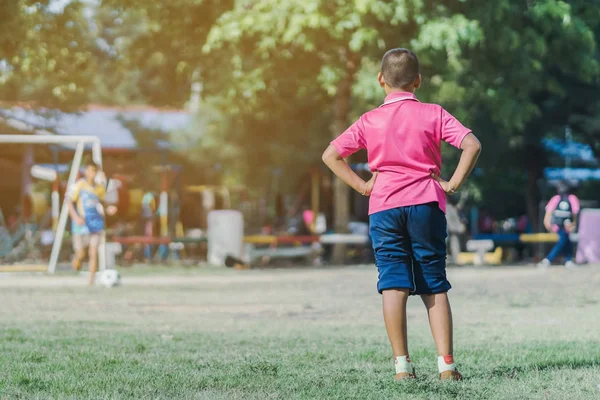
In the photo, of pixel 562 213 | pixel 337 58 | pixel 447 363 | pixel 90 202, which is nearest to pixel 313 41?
pixel 337 58

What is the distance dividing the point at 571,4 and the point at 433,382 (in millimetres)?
21719

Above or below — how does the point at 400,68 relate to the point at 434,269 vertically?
above

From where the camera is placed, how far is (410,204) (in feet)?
21.0

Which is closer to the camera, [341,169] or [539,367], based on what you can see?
[341,169]

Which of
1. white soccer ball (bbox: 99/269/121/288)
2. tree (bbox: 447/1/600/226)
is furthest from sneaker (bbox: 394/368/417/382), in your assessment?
tree (bbox: 447/1/600/226)

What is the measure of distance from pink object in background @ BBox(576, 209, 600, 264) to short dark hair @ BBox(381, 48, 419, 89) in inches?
915

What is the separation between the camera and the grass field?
621 cm

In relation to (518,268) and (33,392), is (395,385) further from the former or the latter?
(518,268)

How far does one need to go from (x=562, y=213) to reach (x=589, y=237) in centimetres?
495

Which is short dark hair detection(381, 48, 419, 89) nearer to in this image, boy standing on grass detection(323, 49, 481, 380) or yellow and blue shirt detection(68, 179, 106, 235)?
boy standing on grass detection(323, 49, 481, 380)

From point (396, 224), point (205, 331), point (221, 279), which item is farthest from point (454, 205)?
point (396, 224)

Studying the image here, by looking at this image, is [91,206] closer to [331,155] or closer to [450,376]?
[331,155]

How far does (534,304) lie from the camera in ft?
47.5

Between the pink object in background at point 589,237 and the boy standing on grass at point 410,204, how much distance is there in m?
23.2
